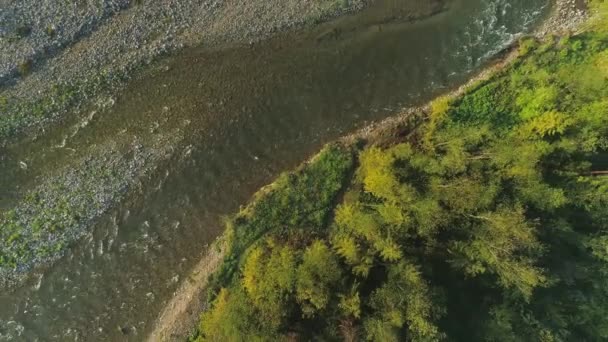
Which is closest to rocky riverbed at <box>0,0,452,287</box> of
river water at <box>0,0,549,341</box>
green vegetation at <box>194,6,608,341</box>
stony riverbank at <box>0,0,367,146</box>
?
stony riverbank at <box>0,0,367,146</box>

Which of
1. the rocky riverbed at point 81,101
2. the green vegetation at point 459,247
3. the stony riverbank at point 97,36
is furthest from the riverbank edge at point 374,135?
the stony riverbank at point 97,36

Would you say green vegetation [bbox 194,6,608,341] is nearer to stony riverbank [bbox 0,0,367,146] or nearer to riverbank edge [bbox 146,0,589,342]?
riverbank edge [bbox 146,0,589,342]

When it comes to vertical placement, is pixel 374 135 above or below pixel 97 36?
below

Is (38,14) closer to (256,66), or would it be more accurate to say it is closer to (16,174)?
(16,174)

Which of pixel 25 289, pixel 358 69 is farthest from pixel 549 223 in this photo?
pixel 25 289

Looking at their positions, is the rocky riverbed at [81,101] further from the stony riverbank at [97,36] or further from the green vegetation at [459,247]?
the green vegetation at [459,247]

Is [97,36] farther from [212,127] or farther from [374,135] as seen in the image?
[374,135]

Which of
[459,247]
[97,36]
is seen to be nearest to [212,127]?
[97,36]
